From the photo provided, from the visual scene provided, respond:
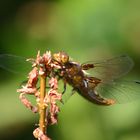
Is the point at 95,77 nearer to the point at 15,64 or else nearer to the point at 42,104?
the point at 15,64

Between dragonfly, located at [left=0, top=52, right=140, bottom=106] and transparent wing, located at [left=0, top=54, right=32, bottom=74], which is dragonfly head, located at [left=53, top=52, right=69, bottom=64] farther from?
transparent wing, located at [left=0, top=54, right=32, bottom=74]

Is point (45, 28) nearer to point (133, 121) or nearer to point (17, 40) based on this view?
point (17, 40)

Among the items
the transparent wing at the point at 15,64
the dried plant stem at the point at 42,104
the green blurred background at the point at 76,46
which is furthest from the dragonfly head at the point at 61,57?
the green blurred background at the point at 76,46

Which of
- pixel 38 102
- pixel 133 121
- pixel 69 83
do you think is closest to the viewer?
pixel 38 102

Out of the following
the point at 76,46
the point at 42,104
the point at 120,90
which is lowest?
the point at 42,104

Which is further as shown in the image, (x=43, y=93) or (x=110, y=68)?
(x=110, y=68)

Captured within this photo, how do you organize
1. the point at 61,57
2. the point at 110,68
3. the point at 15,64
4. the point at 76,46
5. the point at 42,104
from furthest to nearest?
the point at 76,46 < the point at 110,68 < the point at 15,64 < the point at 61,57 < the point at 42,104

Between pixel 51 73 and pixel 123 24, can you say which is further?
pixel 123 24

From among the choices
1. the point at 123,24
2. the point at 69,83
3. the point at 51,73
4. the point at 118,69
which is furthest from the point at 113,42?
the point at 51,73

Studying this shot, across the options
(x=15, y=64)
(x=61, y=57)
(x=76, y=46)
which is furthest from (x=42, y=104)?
(x=76, y=46)
